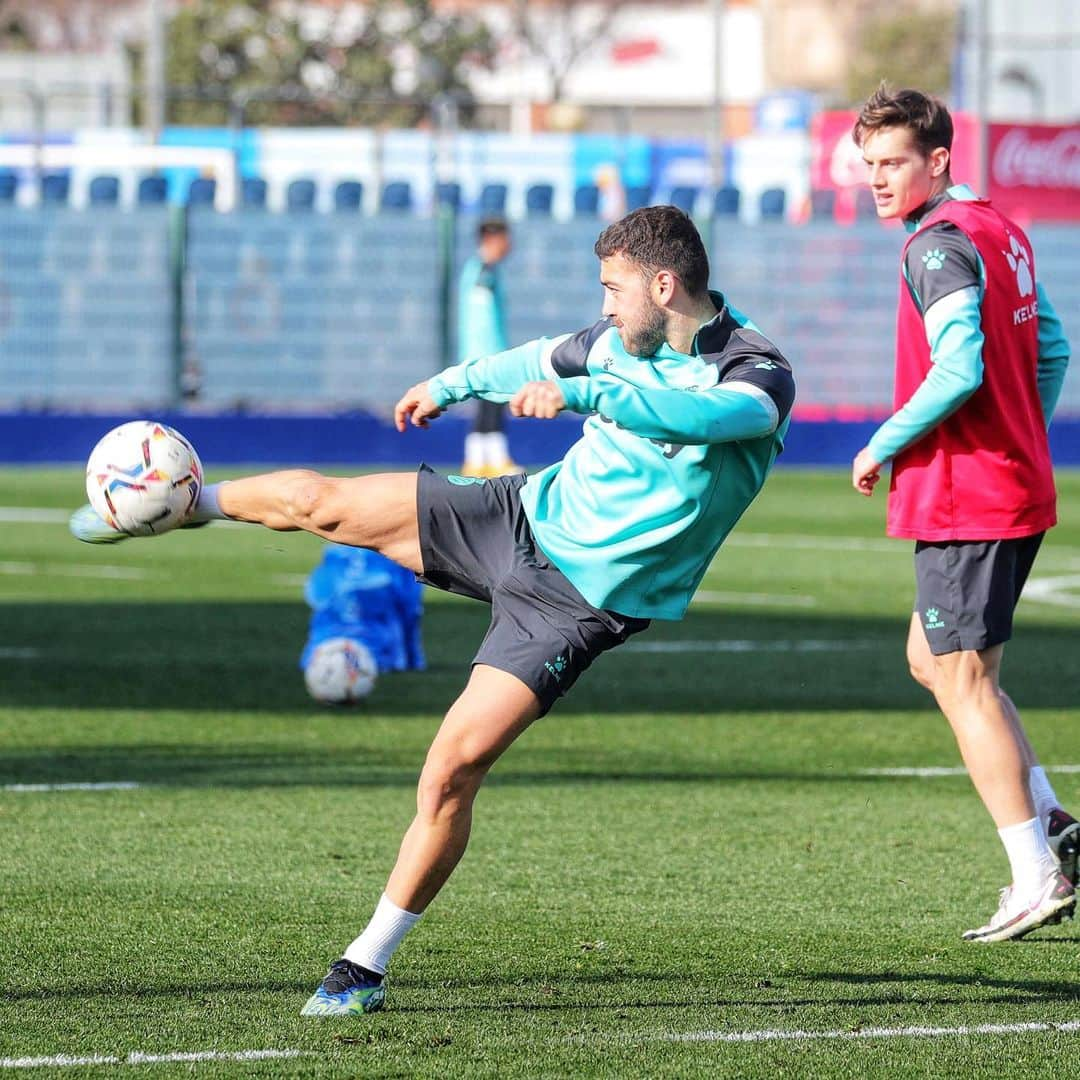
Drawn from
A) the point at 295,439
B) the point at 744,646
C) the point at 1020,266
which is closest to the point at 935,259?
the point at 1020,266

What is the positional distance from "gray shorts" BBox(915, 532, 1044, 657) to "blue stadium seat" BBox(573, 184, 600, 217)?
21862 millimetres

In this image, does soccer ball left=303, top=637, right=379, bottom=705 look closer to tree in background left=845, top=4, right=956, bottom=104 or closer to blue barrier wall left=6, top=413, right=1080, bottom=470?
blue barrier wall left=6, top=413, right=1080, bottom=470

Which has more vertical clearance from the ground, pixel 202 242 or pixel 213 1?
pixel 213 1

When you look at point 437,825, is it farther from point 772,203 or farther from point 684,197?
point 772,203

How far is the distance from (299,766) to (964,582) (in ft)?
10.7

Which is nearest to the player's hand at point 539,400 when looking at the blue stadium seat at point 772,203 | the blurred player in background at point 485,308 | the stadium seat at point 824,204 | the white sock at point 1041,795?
the white sock at point 1041,795

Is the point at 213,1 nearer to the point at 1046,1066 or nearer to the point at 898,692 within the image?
the point at 898,692

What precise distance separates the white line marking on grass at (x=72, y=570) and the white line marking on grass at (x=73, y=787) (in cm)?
675

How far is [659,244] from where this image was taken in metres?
5.27

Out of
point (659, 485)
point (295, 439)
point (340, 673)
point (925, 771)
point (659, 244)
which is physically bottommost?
point (295, 439)

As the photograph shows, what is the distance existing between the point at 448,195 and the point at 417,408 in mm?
21929

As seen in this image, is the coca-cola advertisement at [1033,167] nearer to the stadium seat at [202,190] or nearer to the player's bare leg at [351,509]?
the stadium seat at [202,190]

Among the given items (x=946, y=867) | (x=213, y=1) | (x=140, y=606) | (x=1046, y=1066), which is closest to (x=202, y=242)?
(x=140, y=606)

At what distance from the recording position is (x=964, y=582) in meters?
6.24
